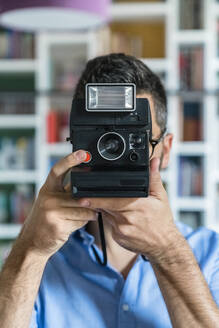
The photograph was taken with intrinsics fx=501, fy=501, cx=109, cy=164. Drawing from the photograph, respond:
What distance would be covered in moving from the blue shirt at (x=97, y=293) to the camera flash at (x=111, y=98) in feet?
1.34

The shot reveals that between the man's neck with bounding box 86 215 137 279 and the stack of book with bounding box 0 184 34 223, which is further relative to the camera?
the stack of book with bounding box 0 184 34 223

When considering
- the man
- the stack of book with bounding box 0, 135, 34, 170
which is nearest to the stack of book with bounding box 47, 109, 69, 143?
the stack of book with bounding box 0, 135, 34, 170

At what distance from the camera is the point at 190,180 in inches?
131

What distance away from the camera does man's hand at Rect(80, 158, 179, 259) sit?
3.01 ft

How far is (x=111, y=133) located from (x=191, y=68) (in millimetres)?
2504

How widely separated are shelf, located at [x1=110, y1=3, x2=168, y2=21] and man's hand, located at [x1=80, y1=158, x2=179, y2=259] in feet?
8.20

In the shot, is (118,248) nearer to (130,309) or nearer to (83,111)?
(130,309)

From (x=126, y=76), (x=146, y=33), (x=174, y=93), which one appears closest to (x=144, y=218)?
(x=126, y=76)

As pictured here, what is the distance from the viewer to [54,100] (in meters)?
3.54

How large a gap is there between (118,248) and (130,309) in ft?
0.49

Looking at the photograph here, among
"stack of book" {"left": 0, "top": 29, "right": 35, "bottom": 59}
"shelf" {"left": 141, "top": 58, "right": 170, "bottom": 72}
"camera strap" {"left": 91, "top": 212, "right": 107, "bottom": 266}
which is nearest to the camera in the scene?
"camera strap" {"left": 91, "top": 212, "right": 107, "bottom": 266}

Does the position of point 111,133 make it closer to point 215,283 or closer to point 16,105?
point 215,283

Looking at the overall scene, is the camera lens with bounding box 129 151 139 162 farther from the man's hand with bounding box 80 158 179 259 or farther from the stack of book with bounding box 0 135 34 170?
the stack of book with bounding box 0 135 34 170

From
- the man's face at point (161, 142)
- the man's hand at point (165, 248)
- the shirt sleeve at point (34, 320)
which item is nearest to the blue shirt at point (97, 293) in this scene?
the shirt sleeve at point (34, 320)
